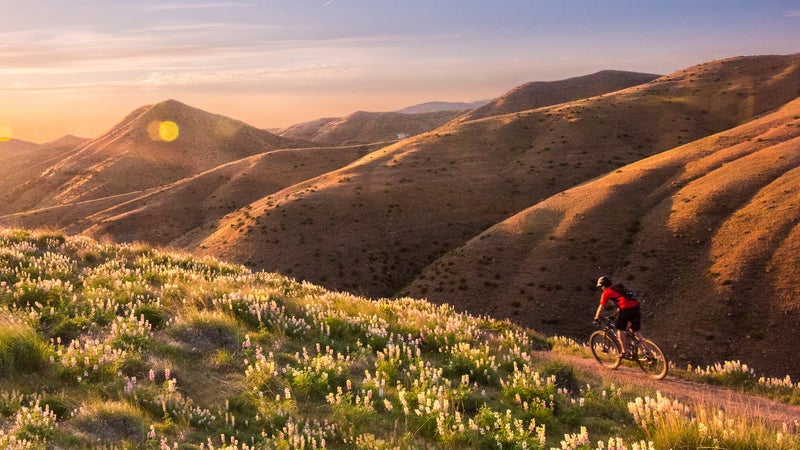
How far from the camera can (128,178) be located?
140500 mm

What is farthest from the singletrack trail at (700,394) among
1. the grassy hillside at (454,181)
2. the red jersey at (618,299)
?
the grassy hillside at (454,181)

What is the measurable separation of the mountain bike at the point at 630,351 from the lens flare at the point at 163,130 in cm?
17632

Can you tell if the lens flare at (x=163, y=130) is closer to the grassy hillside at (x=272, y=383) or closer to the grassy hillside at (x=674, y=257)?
the grassy hillside at (x=674, y=257)

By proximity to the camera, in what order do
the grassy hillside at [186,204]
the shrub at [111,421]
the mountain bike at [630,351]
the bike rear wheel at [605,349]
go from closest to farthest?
the shrub at [111,421], the mountain bike at [630,351], the bike rear wheel at [605,349], the grassy hillside at [186,204]

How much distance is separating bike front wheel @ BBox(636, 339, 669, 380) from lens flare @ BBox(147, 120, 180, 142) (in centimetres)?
17767

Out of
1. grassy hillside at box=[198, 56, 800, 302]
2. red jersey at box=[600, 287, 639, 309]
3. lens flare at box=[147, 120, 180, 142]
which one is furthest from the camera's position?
lens flare at box=[147, 120, 180, 142]

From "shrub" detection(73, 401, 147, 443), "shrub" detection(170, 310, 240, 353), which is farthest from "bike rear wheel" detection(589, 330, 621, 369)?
"shrub" detection(73, 401, 147, 443)

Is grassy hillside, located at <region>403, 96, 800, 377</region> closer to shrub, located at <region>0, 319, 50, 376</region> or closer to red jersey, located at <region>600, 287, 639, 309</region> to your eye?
red jersey, located at <region>600, 287, 639, 309</region>

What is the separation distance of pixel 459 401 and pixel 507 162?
269 feet

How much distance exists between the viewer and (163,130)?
176 meters

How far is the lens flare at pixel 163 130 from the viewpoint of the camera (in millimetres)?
170750

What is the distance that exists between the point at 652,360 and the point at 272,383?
10.6 m

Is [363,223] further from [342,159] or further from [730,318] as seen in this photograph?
[342,159]

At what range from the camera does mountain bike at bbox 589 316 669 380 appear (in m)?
13.8
